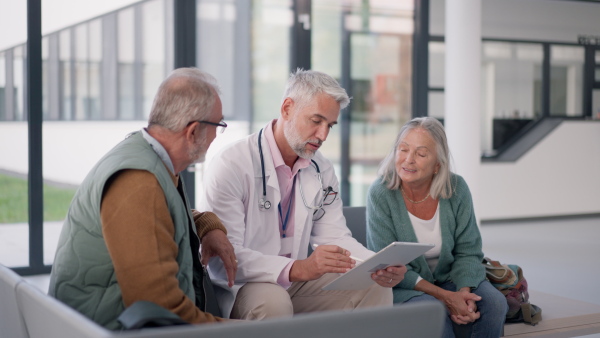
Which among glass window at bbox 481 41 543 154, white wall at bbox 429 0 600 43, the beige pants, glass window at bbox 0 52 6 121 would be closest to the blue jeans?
the beige pants

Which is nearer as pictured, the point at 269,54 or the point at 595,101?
the point at 269,54

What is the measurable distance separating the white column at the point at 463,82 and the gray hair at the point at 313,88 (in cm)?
388

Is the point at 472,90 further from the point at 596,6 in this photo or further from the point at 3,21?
the point at 596,6

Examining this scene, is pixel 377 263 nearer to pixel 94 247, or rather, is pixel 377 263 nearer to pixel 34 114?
pixel 94 247

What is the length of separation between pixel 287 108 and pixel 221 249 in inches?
28.1

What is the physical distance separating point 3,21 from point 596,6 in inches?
324

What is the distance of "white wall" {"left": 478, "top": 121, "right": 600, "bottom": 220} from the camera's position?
8.90 m

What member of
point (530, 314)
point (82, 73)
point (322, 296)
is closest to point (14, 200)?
point (82, 73)

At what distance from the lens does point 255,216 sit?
2.67 m

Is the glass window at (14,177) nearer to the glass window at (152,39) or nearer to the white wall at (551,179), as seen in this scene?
the glass window at (152,39)

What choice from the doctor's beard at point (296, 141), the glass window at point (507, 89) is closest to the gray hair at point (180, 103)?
the doctor's beard at point (296, 141)

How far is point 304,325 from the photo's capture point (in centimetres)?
150

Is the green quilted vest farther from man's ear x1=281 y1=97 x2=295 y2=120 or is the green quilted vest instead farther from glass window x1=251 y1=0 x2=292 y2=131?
glass window x1=251 y1=0 x2=292 y2=131

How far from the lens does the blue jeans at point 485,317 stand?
2770 millimetres
